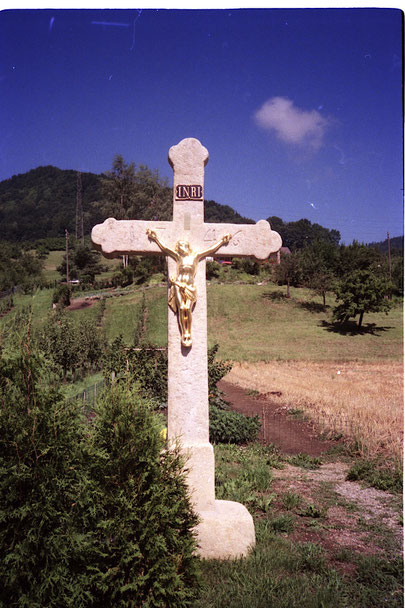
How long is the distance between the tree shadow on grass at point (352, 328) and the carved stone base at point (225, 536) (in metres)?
34.0

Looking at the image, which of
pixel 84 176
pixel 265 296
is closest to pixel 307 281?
pixel 265 296

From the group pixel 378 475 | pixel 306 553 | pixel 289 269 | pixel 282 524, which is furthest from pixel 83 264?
pixel 306 553

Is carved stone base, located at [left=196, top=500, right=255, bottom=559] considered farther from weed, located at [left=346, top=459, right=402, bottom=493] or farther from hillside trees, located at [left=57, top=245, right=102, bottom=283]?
hillside trees, located at [left=57, top=245, right=102, bottom=283]

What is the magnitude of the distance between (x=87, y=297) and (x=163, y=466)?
41.1 metres

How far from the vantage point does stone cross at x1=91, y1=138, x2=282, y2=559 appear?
4.45m

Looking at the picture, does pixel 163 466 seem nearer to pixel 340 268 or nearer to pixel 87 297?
pixel 87 297

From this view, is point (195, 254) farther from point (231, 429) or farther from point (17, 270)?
point (17, 270)

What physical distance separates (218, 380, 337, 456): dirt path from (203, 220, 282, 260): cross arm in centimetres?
529

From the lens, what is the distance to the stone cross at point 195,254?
4453 millimetres

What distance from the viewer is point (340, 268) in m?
57.3

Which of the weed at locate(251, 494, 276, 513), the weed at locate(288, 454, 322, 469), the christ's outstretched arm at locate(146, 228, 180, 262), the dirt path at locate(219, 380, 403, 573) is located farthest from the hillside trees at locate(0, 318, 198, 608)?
the weed at locate(288, 454, 322, 469)

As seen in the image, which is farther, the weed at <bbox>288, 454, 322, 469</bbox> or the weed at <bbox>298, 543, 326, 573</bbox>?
the weed at <bbox>288, 454, 322, 469</bbox>

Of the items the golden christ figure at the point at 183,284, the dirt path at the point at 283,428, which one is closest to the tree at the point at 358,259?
the dirt path at the point at 283,428

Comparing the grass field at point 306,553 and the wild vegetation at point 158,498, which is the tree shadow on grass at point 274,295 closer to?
the wild vegetation at point 158,498
